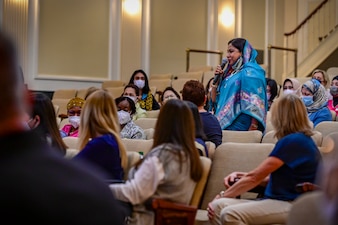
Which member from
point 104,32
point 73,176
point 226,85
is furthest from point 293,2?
point 73,176

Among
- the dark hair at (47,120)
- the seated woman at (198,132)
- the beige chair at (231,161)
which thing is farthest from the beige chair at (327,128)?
the dark hair at (47,120)

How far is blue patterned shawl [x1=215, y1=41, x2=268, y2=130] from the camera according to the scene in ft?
14.7

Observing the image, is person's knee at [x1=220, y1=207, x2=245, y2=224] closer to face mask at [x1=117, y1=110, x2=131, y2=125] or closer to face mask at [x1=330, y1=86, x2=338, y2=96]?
face mask at [x1=117, y1=110, x2=131, y2=125]

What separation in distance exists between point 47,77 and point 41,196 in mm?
8702

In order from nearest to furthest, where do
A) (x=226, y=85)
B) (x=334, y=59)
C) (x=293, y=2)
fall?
(x=226, y=85) < (x=334, y=59) < (x=293, y=2)

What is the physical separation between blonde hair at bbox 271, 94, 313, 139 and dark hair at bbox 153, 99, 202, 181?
0.47 metres

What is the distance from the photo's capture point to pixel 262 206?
9.25ft

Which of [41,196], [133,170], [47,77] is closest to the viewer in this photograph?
[41,196]

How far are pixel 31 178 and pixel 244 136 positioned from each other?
3.11m

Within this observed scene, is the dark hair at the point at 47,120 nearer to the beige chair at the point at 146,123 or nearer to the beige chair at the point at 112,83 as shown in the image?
the beige chair at the point at 146,123

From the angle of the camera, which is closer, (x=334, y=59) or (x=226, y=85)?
→ (x=226, y=85)

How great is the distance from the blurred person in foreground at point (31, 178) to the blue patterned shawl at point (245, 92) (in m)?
3.50

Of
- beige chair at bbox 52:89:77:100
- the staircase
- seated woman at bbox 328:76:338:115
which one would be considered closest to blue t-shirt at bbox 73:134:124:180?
seated woman at bbox 328:76:338:115

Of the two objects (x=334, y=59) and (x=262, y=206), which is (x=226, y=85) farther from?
(x=334, y=59)
